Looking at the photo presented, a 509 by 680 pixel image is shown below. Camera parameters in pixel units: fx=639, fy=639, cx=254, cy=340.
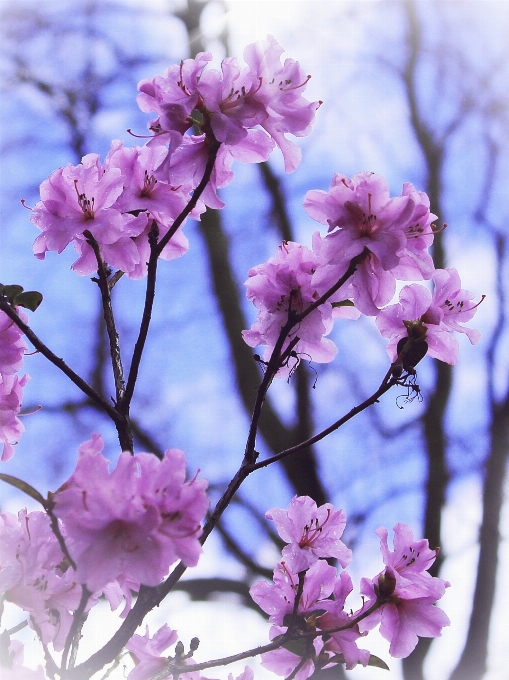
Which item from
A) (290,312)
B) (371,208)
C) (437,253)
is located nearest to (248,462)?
(290,312)

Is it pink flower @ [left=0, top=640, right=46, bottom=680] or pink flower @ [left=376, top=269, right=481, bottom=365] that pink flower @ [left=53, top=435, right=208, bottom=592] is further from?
pink flower @ [left=376, top=269, right=481, bottom=365]

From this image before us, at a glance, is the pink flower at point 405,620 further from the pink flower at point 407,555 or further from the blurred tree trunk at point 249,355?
the blurred tree trunk at point 249,355

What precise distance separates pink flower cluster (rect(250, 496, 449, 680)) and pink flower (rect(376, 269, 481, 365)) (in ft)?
0.64

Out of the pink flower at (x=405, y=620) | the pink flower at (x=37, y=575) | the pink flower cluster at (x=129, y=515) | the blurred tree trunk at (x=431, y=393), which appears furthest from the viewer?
the blurred tree trunk at (x=431, y=393)

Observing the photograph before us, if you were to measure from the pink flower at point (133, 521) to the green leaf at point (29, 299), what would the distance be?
0.21 m

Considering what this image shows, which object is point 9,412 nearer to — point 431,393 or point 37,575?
point 37,575

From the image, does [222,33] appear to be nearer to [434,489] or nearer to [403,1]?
[403,1]

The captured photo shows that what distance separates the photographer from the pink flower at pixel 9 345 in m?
0.64

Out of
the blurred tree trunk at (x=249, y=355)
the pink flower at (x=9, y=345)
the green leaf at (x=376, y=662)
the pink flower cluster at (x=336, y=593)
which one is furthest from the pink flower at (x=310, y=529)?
the blurred tree trunk at (x=249, y=355)

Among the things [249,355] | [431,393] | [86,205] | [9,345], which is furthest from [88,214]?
[431,393]

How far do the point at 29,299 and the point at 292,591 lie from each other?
0.40 metres

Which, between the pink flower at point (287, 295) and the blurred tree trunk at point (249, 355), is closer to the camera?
the pink flower at point (287, 295)

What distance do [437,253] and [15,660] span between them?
2638 millimetres

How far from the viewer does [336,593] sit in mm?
677
